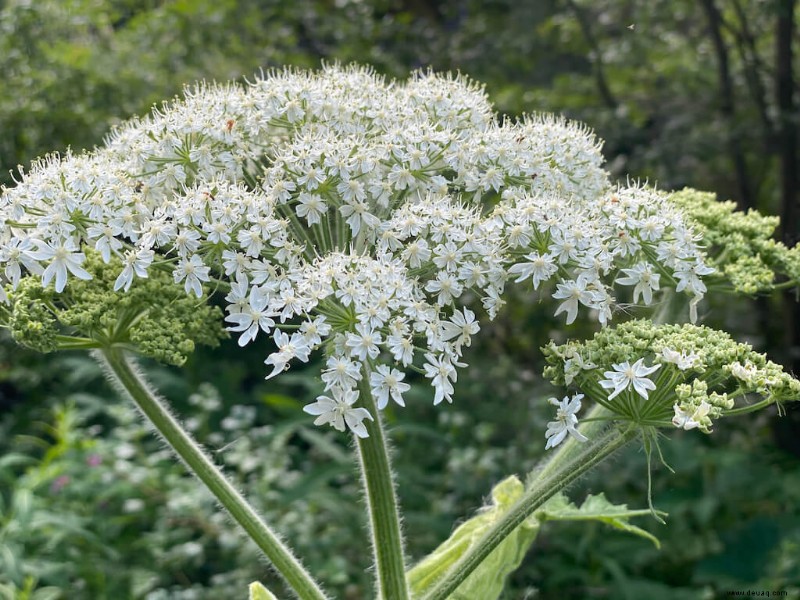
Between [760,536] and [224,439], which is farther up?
[224,439]

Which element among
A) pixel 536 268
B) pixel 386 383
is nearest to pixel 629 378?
pixel 536 268

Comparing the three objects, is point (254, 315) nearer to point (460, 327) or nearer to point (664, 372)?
point (460, 327)

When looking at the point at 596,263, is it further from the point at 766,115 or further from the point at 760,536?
the point at 766,115

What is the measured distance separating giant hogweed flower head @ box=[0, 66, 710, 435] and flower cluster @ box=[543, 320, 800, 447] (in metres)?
0.14

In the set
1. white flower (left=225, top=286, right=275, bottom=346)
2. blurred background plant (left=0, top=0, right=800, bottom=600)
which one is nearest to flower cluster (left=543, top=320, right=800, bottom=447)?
white flower (left=225, top=286, right=275, bottom=346)

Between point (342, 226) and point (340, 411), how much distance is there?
2.14 ft

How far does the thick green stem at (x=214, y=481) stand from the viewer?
7.88ft

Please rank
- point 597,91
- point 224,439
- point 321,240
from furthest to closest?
point 597,91, point 224,439, point 321,240

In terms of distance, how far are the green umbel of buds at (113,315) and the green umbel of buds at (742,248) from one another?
150 cm

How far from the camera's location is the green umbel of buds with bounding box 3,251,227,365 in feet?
7.30

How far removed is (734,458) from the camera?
5.22 meters

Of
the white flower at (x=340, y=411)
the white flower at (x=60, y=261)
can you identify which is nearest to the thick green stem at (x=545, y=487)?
the white flower at (x=340, y=411)

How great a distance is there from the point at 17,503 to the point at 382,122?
10.3 feet

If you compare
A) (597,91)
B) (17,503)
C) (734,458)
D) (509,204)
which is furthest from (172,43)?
(509,204)
